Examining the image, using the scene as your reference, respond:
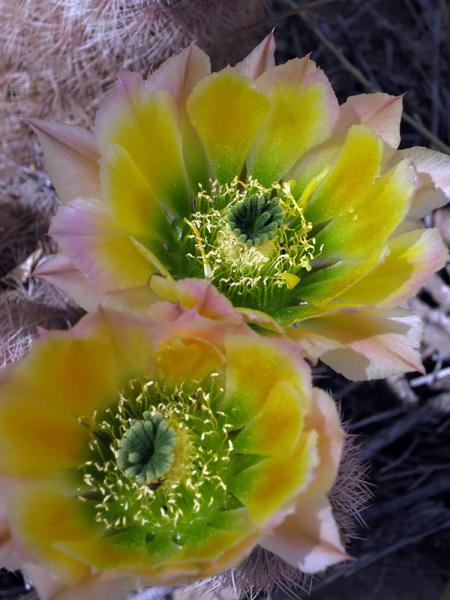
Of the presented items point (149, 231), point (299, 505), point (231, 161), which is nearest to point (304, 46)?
point (231, 161)

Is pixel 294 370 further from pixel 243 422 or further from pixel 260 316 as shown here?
pixel 243 422

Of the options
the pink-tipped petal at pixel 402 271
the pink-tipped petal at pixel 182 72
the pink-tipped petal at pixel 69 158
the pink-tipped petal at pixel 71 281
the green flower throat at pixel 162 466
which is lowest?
the green flower throat at pixel 162 466

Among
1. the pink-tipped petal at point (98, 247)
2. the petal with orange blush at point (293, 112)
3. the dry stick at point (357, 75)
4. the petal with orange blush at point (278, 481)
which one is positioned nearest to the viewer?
the petal with orange blush at point (278, 481)

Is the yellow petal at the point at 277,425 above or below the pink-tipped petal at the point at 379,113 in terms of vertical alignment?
below

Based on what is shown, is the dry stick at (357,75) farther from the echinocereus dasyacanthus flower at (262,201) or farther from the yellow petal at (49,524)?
the yellow petal at (49,524)

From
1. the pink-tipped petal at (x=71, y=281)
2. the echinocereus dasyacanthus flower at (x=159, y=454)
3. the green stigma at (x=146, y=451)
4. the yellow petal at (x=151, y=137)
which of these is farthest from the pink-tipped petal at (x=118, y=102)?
the green stigma at (x=146, y=451)

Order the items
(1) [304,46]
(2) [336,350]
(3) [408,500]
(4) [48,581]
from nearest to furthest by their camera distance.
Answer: (4) [48,581] → (2) [336,350] → (3) [408,500] → (1) [304,46]
